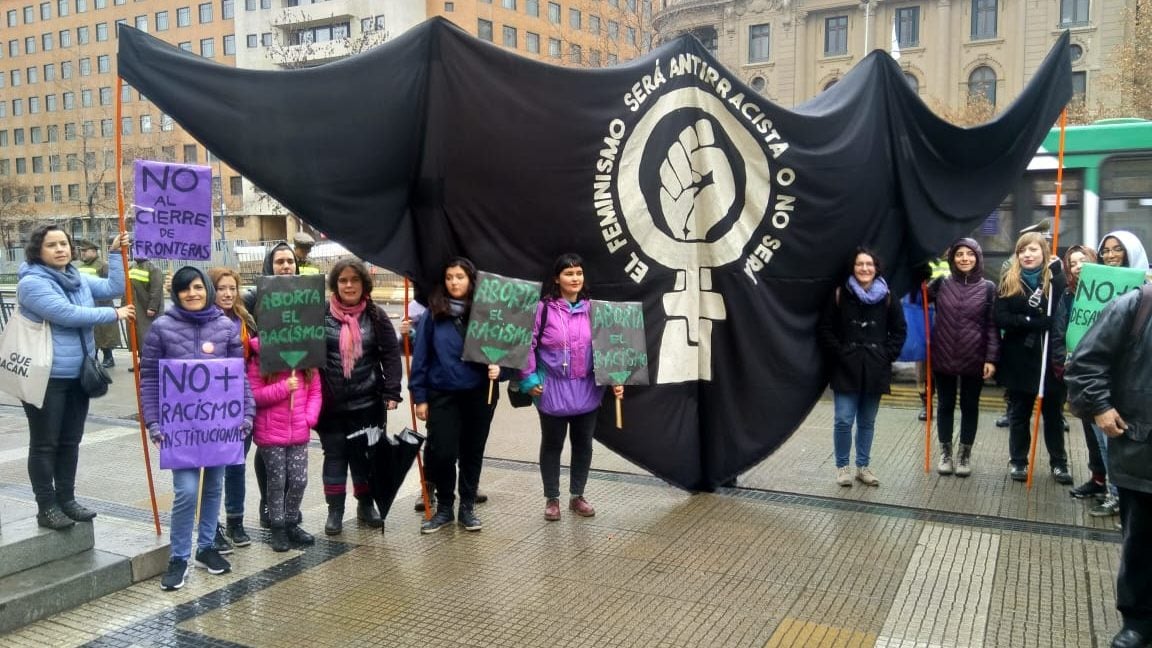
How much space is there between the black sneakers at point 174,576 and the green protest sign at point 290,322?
1.09 meters

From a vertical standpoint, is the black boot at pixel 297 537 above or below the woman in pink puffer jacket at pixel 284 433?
below

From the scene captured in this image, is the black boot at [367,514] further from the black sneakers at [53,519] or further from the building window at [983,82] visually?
the building window at [983,82]

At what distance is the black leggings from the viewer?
475 centimetres

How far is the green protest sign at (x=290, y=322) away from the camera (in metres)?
4.91

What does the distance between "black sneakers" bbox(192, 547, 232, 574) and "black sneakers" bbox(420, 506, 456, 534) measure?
1160 millimetres

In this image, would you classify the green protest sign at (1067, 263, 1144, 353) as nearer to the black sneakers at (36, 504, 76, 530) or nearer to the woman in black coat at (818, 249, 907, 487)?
the woman in black coat at (818, 249, 907, 487)

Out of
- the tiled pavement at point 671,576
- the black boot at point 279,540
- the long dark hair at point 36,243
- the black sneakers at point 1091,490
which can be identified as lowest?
the tiled pavement at point 671,576

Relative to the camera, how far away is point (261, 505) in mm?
5582

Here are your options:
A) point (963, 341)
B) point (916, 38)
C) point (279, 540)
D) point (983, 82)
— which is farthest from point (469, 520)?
point (916, 38)

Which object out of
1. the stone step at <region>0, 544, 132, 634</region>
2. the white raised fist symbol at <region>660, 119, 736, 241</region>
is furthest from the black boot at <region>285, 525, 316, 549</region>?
the white raised fist symbol at <region>660, 119, 736, 241</region>

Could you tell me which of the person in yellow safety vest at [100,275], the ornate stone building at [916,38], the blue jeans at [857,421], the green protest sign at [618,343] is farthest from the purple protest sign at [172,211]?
the ornate stone building at [916,38]

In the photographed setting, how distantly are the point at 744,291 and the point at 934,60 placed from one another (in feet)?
140

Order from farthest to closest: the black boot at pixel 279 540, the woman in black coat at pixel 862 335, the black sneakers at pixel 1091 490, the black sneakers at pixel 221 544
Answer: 1. the woman in black coat at pixel 862 335
2. the black sneakers at pixel 1091 490
3. the black boot at pixel 279 540
4. the black sneakers at pixel 221 544

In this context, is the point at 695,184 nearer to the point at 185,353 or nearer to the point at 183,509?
the point at 185,353
